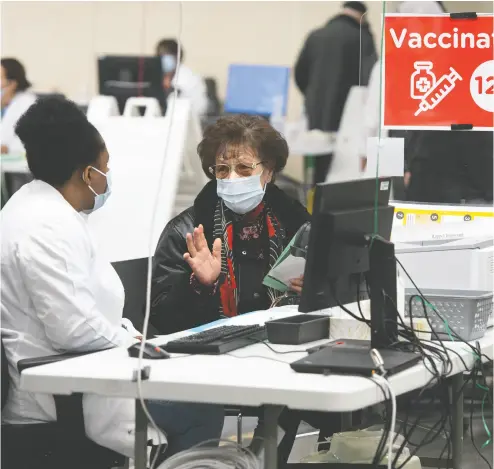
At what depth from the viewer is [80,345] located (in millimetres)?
2352

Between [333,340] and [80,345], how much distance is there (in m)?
0.62

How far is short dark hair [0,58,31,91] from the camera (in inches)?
287

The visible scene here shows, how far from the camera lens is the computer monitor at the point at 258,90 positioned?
312 inches

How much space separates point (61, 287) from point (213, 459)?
521 mm

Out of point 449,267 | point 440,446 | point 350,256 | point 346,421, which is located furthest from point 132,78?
point 350,256

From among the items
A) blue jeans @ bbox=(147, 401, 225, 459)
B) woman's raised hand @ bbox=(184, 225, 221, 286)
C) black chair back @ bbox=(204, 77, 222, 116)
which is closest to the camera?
blue jeans @ bbox=(147, 401, 225, 459)

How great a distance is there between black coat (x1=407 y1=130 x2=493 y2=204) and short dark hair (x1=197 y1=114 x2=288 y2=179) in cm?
87

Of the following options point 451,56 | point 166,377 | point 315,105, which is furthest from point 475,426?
point 315,105

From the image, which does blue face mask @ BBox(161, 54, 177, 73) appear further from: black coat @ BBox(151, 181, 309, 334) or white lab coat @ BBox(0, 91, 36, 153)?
black coat @ BBox(151, 181, 309, 334)

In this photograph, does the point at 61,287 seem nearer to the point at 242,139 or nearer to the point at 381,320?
the point at 381,320

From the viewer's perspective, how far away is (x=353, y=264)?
7.57 feet

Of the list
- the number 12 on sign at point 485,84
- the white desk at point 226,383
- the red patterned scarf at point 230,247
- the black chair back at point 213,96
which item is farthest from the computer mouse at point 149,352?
the black chair back at point 213,96

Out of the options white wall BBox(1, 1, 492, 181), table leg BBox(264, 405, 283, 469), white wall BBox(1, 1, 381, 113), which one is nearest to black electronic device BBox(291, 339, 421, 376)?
table leg BBox(264, 405, 283, 469)

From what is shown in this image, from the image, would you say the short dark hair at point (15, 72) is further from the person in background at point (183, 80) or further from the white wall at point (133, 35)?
the white wall at point (133, 35)
